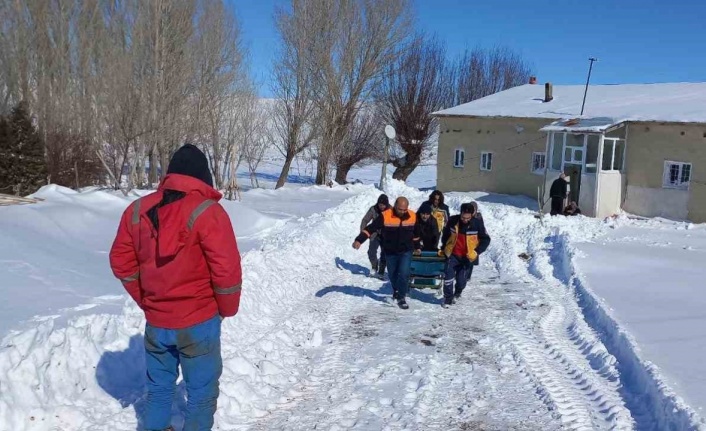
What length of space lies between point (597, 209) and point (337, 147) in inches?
602

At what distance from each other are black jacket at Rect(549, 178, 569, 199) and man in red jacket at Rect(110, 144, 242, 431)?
1656 centimetres

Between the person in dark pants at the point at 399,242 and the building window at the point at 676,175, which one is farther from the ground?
the building window at the point at 676,175

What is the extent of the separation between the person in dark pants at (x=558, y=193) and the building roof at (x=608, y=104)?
111 inches

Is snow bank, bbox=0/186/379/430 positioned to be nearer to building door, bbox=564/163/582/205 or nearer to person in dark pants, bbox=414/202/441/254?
person in dark pants, bbox=414/202/441/254

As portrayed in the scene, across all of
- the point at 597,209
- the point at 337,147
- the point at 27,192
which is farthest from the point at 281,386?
the point at 337,147

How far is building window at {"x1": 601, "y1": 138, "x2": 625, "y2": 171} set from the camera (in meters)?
19.8

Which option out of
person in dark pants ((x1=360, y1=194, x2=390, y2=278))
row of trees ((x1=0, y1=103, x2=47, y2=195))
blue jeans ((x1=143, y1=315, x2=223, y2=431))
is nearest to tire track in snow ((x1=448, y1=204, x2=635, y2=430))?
person in dark pants ((x1=360, y1=194, x2=390, y2=278))

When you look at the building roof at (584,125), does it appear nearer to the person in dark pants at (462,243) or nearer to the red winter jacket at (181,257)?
the person in dark pants at (462,243)

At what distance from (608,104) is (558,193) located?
6.28m

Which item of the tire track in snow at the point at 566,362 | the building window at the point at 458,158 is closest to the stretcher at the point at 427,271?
the tire track in snow at the point at 566,362

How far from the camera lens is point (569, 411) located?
207 inches

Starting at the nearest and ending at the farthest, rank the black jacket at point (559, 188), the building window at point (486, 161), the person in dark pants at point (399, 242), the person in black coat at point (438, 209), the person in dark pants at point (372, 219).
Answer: the person in dark pants at point (399, 242)
the person in black coat at point (438, 209)
the person in dark pants at point (372, 219)
the black jacket at point (559, 188)
the building window at point (486, 161)

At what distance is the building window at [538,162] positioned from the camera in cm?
2289

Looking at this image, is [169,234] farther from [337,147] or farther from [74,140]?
[337,147]
